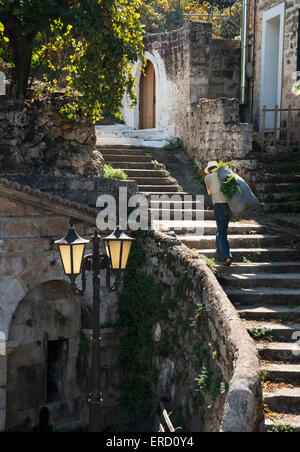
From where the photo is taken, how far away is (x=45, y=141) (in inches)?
467

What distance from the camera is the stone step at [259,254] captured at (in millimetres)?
8977

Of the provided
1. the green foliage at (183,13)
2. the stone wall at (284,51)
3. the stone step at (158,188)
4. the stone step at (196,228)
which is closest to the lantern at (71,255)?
the stone step at (196,228)

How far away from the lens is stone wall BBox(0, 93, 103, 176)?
11.2m

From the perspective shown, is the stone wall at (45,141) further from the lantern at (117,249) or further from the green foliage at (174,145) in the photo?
the lantern at (117,249)

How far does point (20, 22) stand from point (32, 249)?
5.14 m

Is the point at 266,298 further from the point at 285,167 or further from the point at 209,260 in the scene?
the point at 285,167

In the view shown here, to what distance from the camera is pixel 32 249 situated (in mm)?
8977

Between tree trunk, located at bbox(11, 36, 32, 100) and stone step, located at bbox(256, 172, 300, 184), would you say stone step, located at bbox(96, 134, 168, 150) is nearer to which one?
tree trunk, located at bbox(11, 36, 32, 100)

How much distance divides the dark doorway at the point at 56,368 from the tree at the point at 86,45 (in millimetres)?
5086

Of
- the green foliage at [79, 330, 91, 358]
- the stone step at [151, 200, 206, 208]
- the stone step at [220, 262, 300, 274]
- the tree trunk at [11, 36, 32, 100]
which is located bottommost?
the green foliage at [79, 330, 91, 358]

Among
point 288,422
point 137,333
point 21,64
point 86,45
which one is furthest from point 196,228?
point 21,64

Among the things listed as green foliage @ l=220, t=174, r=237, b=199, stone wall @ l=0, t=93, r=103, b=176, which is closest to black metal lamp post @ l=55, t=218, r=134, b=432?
green foliage @ l=220, t=174, r=237, b=199

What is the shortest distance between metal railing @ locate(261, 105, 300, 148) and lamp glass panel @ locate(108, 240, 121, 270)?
8923 millimetres
